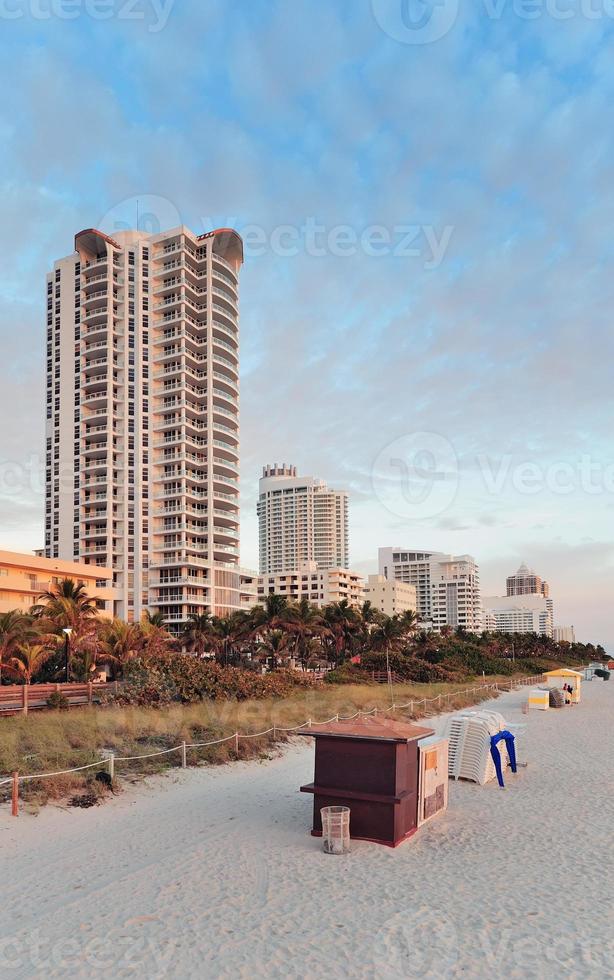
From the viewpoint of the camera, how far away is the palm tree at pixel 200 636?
60656 millimetres

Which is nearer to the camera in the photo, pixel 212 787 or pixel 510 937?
pixel 510 937

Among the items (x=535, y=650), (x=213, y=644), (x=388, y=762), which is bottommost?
(x=535, y=650)

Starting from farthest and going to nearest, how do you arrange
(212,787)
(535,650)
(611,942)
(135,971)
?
1. (535,650)
2. (212,787)
3. (611,942)
4. (135,971)

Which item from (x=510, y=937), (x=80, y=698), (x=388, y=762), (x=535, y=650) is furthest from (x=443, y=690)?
(x=535, y=650)

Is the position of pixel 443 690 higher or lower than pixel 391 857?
lower

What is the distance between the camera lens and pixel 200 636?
60.7 metres

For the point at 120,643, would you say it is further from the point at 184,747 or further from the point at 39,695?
the point at 184,747

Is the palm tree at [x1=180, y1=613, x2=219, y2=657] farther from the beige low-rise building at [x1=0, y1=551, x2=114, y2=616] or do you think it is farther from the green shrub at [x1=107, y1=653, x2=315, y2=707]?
the green shrub at [x1=107, y1=653, x2=315, y2=707]

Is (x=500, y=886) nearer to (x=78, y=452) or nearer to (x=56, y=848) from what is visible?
(x=56, y=848)

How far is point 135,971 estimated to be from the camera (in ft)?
23.3

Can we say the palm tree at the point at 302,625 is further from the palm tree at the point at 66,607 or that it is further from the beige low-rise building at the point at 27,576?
the palm tree at the point at 66,607

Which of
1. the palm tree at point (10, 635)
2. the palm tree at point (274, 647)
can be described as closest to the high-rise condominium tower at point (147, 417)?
the palm tree at point (274, 647)

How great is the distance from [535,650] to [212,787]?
100096mm

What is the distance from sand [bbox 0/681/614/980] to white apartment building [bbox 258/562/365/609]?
125236mm
